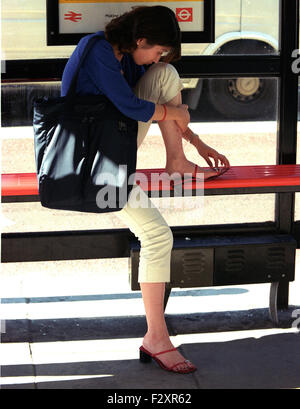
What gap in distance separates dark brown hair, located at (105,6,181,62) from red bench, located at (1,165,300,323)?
2.53 ft

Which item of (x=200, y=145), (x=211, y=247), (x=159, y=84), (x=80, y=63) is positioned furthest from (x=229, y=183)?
(x=80, y=63)

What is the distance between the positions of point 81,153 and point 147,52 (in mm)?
538

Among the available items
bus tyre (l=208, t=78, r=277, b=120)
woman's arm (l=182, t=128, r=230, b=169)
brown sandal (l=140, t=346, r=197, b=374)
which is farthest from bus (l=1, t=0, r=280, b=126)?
brown sandal (l=140, t=346, r=197, b=374)

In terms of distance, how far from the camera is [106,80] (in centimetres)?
348

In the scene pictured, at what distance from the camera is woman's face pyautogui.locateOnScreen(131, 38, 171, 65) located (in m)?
3.55

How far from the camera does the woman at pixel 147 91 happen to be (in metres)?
3.49

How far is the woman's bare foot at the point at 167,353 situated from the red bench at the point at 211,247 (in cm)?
47

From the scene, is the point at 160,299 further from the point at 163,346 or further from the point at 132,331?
the point at 132,331

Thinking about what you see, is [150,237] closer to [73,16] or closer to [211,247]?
[211,247]

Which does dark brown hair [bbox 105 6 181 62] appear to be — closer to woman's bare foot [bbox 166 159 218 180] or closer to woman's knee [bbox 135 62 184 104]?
woman's knee [bbox 135 62 184 104]

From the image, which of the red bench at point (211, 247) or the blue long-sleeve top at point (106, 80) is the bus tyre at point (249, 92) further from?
the blue long-sleeve top at point (106, 80)

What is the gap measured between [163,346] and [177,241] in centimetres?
77

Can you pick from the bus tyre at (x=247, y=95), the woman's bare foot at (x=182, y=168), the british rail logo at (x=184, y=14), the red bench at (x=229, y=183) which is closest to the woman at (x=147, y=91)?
the woman's bare foot at (x=182, y=168)

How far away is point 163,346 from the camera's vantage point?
3717mm
